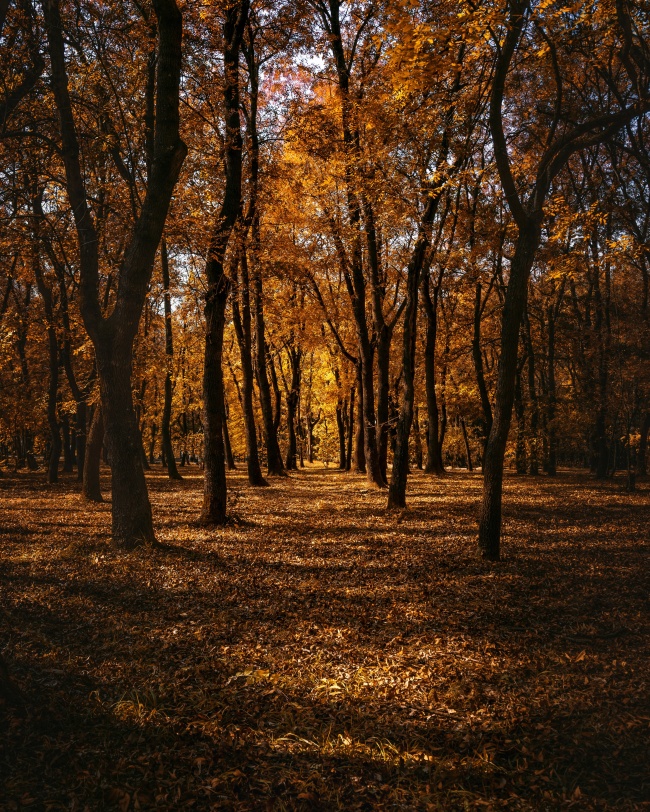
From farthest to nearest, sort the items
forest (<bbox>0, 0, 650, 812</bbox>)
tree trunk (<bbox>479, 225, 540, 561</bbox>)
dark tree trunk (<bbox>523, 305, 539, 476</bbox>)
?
1. dark tree trunk (<bbox>523, 305, 539, 476</bbox>)
2. tree trunk (<bbox>479, 225, 540, 561</bbox>)
3. forest (<bbox>0, 0, 650, 812</bbox>)

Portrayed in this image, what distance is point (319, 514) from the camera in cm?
1353

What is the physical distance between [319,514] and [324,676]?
878 centimetres

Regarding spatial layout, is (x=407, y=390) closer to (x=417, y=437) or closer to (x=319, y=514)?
(x=319, y=514)

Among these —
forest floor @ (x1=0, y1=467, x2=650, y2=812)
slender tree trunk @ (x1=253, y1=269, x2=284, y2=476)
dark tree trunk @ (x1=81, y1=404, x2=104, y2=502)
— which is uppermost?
slender tree trunk @ (x1=253, y1=269, x2=284, y2=476)

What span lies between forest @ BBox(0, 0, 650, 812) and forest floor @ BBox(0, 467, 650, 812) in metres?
0.03

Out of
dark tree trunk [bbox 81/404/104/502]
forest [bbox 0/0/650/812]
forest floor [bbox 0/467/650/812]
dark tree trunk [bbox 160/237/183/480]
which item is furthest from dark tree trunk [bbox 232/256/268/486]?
forest floor [bbox 0/467/650/812]

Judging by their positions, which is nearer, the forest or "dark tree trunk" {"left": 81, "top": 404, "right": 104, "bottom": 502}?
the forest

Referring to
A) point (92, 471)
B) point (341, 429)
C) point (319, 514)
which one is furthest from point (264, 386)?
point (341, 429)

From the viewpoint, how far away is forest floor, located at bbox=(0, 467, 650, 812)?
3.32 m

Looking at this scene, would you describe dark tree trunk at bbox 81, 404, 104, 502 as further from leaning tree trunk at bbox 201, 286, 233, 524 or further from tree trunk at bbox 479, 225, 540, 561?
tree trunk at bbox 479, 225, 540, 561

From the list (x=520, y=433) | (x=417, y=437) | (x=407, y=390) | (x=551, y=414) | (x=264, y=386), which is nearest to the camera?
(x=407, y=390)

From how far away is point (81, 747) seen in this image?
3512 mm

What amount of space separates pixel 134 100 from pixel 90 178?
5647 mm

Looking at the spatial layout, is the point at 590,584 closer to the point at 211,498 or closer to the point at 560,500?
the point at 211,498
